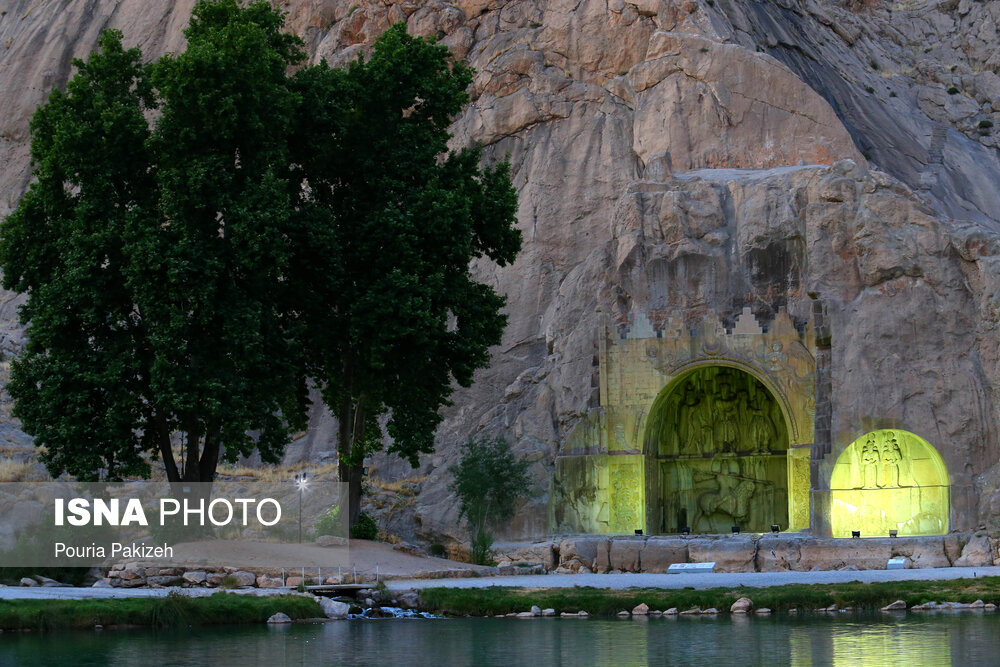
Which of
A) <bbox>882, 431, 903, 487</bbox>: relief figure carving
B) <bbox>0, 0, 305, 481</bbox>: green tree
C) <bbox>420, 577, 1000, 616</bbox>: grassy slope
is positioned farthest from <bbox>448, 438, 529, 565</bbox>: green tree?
<bbox>420, 577, 1000, 616</bbox>: grassy slope

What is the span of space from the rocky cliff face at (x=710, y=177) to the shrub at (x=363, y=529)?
738 centimetres

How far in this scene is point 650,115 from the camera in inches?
2366

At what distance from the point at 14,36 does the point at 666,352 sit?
54.3 meters

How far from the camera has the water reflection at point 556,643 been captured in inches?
757

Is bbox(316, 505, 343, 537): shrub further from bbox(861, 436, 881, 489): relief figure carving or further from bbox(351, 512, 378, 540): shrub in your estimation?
bbox(861, 436, 881, 489): relief figure carving

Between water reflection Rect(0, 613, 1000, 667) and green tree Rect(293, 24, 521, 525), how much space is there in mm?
11682

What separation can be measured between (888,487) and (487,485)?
42.1 ft

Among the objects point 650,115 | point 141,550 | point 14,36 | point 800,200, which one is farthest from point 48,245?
point 14,36

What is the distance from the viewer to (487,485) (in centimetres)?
4412

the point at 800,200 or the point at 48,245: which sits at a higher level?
the point at 800,200

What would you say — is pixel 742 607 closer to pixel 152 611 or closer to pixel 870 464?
pixel 152 611

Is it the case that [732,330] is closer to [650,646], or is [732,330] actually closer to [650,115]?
[650,115]

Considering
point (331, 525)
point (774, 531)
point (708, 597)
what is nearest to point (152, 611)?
point (708, 597)

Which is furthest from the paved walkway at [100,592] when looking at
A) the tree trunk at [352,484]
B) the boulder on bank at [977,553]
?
the boulder on bank at [977,553]
